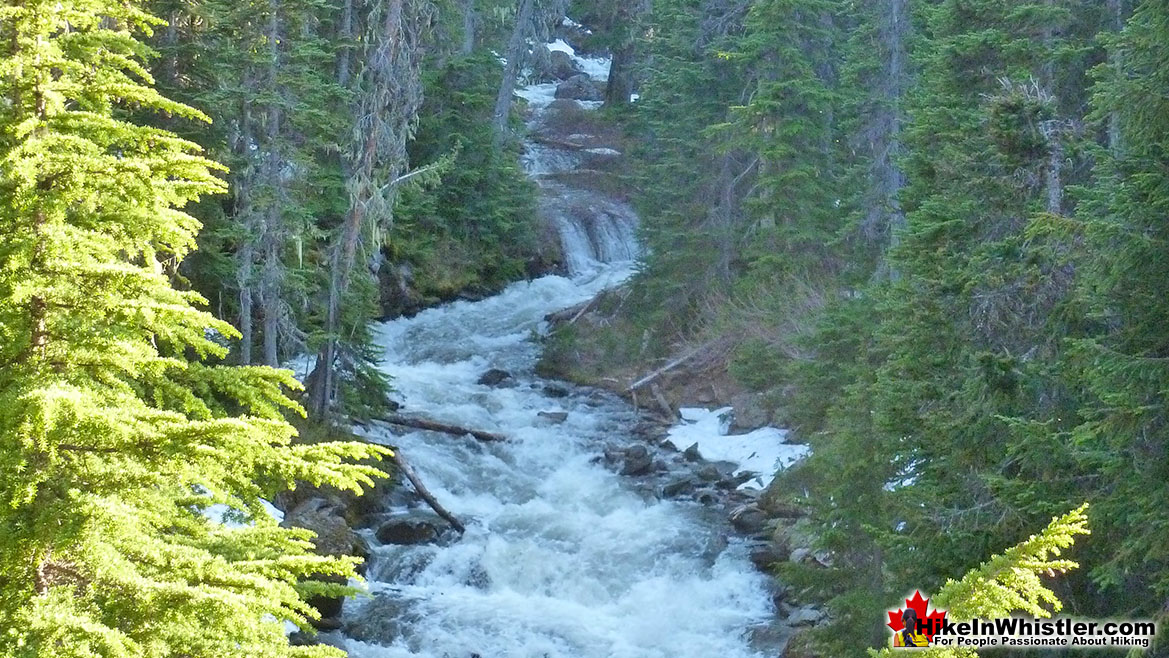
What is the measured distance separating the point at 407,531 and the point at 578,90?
33.4 m

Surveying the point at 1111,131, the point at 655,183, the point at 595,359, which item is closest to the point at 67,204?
the point at 1111,131

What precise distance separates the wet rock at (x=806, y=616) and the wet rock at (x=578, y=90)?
1359 inches

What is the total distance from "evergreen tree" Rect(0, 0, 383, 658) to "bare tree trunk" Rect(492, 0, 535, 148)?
27325 mm

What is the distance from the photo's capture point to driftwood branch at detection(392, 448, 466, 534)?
1688 cm

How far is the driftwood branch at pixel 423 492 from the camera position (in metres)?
16.9

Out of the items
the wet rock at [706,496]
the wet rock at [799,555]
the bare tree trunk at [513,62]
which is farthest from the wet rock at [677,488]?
the bare tree trunk at [513,62]

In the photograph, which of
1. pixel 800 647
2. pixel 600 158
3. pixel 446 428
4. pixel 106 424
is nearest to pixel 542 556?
pixel 800 647

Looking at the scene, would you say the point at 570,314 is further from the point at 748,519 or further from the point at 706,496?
the point at 748,519

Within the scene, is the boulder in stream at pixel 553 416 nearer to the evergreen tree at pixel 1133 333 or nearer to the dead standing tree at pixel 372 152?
the dead standing tree at pixel 372 152

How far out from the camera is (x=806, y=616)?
14.2m

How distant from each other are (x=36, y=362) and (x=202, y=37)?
41.7 ft

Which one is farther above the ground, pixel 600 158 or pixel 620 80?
pixel 620 80

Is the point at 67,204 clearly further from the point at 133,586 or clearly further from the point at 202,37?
the point at 202,37

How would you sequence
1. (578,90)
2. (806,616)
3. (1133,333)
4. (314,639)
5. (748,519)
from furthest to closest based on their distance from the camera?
1. (578,90)
2. (748,519)
3. (806,616)
4. (314,639)
5. (1133,333)
